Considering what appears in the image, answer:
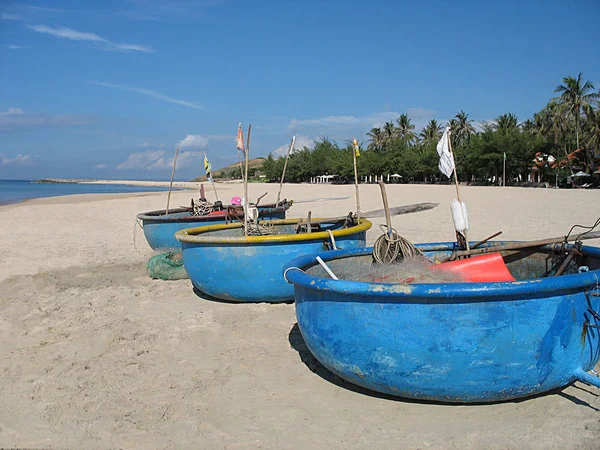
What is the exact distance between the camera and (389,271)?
4.08 m

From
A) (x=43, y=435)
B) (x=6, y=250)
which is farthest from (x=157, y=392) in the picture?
(x=6, y=250)

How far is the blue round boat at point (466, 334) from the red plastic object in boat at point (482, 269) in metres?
0.74

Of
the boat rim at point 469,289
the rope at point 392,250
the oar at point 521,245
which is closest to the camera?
the boat rim at point 469,289

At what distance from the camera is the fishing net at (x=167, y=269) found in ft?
23.6

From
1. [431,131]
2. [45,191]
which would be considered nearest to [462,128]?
[431,131]

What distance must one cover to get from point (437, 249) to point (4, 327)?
4.09m

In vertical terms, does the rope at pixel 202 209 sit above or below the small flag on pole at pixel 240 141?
below

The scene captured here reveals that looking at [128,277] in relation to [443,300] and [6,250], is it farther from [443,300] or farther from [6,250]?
[443,300]

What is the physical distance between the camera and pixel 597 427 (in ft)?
9.43

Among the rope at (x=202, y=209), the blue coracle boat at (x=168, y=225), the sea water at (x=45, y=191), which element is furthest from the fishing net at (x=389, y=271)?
the sea water at (x=45, y=191)

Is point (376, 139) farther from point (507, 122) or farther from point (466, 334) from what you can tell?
point (466, 334)

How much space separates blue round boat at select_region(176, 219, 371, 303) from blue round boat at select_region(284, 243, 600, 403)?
2.05m

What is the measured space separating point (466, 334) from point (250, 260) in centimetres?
279

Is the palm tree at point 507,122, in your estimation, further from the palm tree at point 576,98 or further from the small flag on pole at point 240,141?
the small flag on pole at point 240,141
